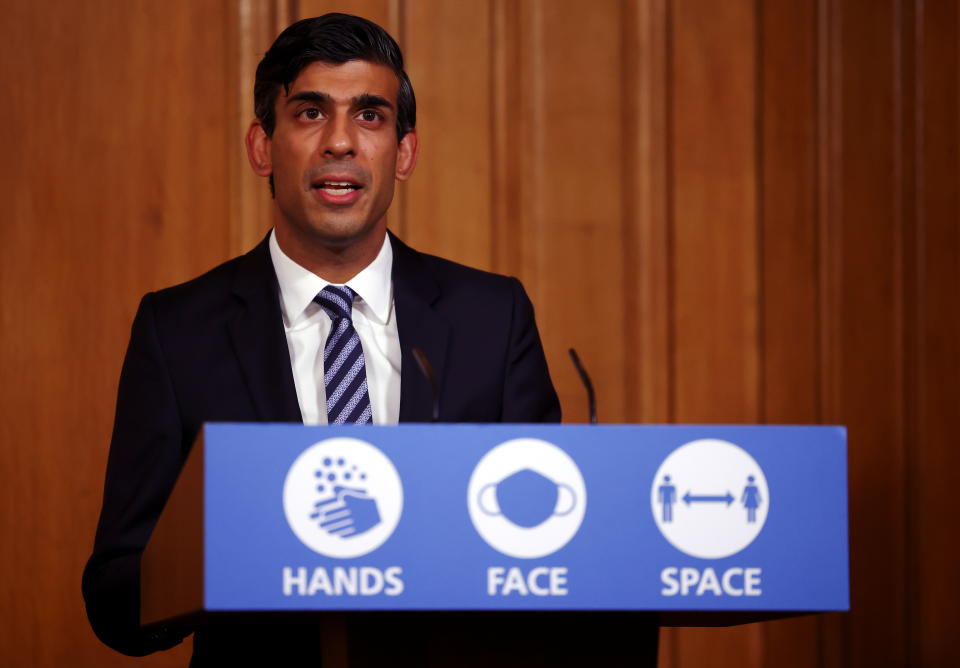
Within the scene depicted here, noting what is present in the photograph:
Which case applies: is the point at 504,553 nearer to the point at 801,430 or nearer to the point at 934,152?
the point at 801,430

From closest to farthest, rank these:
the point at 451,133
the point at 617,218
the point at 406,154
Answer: the point at 406,154 < the point at 451,133 < the point at 617,218

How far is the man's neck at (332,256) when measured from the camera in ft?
5.74

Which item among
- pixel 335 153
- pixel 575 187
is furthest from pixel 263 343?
pixel 575 187

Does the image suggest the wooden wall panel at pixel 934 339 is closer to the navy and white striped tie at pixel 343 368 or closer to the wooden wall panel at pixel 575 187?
the wooden wall panel at pixel 575 187

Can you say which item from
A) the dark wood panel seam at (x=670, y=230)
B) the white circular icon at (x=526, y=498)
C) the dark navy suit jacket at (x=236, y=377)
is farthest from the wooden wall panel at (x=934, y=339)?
the white circular icon at (x=526, y=498)

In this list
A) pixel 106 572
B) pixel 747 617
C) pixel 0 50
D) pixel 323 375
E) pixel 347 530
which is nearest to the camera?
pixel 347 530

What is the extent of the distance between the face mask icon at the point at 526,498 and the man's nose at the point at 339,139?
0.80m

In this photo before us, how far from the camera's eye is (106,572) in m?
1.47

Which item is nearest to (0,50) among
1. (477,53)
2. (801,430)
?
(477,53)

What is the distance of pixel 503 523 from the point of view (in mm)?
1026

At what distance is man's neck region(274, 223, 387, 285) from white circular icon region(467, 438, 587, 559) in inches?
30.5

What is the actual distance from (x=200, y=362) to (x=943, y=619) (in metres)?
1.99

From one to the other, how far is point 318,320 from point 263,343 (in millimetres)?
98

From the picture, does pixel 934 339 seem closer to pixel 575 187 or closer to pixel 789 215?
pixel 789 215
